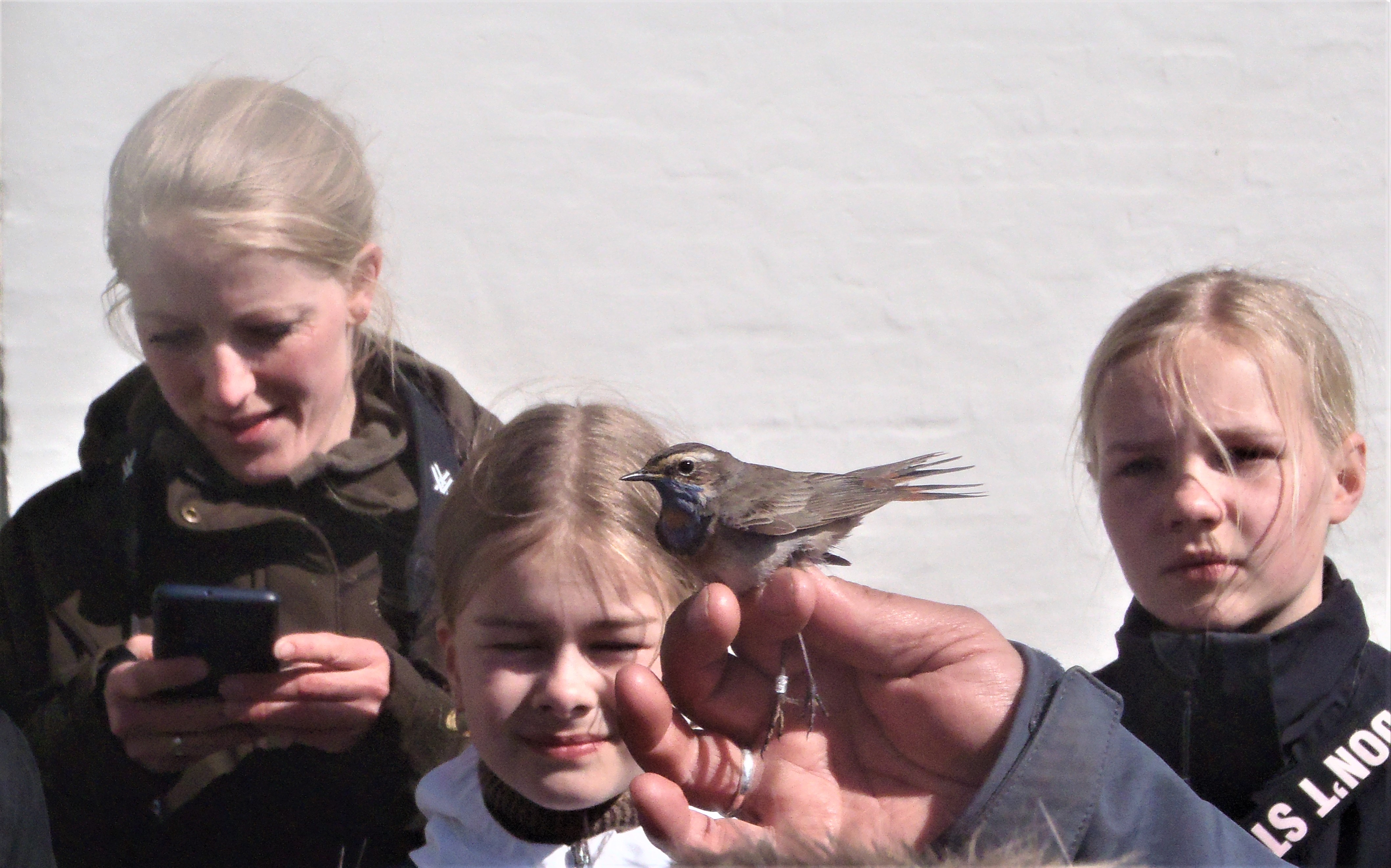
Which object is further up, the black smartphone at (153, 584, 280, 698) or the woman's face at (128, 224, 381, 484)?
the woman's face at (128, 224, 381, 484)

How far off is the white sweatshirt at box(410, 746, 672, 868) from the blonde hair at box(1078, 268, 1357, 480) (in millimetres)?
1342

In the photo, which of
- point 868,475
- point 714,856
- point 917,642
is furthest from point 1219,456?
point 714,856

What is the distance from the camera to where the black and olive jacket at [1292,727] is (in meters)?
2.10

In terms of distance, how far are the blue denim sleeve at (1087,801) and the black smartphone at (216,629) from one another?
4.56 ft

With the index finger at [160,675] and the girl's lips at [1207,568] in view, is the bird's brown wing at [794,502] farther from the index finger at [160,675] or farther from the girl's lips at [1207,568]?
the index finger at [160,675]

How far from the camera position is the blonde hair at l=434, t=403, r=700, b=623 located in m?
2.12

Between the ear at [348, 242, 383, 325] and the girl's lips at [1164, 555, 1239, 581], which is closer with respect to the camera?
the girl's lips at [1164, 555, 1239, 581]

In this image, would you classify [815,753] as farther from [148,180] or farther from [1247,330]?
[148,180]

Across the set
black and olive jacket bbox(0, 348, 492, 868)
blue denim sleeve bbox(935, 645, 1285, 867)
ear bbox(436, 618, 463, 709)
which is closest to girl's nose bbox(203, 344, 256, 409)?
black and olive jacket bbox(0, 348, 492, 868)

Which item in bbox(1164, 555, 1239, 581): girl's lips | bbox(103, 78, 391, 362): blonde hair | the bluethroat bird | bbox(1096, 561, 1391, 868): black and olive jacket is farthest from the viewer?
bbox(103, 78, 391, 362): blonde hair

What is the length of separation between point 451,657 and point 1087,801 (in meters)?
1.25

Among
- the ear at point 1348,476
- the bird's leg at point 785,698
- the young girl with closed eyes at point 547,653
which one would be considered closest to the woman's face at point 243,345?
the young girl with closed eyes at point 547,653

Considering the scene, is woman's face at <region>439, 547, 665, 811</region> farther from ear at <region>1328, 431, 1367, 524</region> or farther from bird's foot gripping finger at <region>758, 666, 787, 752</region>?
ear at <region>1328, 431, 1367, 524</region>

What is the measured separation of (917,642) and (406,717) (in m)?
1.18
